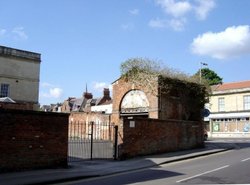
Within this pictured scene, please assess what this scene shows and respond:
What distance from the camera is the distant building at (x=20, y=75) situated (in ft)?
166

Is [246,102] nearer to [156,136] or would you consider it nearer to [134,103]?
[134,103]

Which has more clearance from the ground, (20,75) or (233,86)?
(233,86)

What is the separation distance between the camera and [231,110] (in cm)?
6525

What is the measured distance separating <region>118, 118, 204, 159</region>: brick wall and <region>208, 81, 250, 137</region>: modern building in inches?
1340

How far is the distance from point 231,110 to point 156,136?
141 ft

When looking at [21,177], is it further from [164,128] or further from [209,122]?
[209,122]

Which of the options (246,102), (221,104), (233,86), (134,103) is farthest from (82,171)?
(233,86)

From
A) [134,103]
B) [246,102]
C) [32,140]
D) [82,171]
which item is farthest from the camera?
[246,102]

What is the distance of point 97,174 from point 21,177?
315cm

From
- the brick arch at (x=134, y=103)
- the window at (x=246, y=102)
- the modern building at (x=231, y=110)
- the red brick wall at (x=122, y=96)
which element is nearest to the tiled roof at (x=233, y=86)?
the modern building at (x=231, y=110)

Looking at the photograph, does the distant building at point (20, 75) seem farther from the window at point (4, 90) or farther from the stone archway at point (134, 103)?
the stone archway at point (134, 103)

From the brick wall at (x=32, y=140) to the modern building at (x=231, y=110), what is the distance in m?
48.5

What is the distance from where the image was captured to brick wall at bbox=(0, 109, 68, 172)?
15.5 metres

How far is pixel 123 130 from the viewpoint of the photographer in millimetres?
21906
